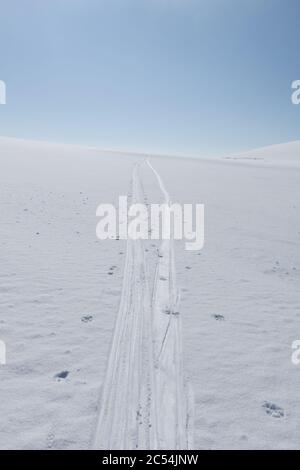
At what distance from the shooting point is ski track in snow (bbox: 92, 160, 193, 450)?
4.07 metres

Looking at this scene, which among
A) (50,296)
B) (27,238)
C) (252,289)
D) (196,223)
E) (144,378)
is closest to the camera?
(144,378)

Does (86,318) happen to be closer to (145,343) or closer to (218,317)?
(145,343)

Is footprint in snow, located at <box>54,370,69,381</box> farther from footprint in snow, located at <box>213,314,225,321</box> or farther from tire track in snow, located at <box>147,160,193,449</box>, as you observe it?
footprint in snow, located at <box>213,314,225,321</box>

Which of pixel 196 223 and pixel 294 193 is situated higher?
pixel 294 193

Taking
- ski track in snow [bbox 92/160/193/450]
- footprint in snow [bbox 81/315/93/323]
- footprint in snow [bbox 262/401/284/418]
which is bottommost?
footprint in snow [bbox 262/401/284/418]

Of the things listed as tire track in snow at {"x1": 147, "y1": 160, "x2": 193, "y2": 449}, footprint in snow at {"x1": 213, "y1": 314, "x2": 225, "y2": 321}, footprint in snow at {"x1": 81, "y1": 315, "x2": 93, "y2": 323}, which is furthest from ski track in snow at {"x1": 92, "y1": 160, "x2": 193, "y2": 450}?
footprint in snow at {"x1": 213, "y1": 314, "x2": 225, "y2": 321}

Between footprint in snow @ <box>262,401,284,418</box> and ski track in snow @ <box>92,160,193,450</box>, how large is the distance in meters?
1.05

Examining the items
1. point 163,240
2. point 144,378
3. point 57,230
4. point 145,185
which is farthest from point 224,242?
point 145,185

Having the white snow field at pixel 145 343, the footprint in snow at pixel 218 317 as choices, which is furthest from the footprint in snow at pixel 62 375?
the footprint in snow at pixel 218 317

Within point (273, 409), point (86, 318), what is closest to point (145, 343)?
point (86, 318)

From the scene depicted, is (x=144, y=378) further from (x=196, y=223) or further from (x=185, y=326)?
(x=196, y=223)

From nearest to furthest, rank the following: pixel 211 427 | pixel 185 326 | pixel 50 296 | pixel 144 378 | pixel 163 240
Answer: pixel 211 427
pixel 144 378
pixel 185 326
pixel 50 296
pixel 163 240

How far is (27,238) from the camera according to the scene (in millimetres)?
11117

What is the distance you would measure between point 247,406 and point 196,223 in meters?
11.0
